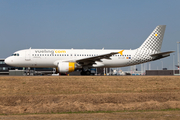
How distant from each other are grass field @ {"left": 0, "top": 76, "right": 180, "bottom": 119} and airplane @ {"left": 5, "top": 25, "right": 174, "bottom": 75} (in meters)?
7.33

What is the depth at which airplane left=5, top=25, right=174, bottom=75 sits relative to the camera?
32.8 metres

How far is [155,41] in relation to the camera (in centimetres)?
3788

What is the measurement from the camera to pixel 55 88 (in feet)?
74.3

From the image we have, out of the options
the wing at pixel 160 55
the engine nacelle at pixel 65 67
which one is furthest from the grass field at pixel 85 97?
the wing at pixel 160 55

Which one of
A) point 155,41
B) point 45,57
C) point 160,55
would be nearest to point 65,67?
point 45,57

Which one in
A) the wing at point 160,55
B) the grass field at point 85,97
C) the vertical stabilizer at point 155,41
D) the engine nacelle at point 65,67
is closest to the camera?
the grass field at point 85,97

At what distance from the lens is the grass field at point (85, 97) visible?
18375 millimetres

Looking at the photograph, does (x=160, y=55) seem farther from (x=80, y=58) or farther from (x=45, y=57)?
(x=45, y=57)

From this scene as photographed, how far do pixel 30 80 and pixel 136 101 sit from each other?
11421 millimetres

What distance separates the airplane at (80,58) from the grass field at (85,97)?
7.33 meters

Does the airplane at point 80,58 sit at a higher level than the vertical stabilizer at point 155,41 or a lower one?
lower

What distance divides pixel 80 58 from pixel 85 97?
1497 cm

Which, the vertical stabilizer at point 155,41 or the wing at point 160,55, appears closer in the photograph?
the wing at point 160,55

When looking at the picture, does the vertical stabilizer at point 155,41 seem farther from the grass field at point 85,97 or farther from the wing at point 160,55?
the grass field at point 85,97
